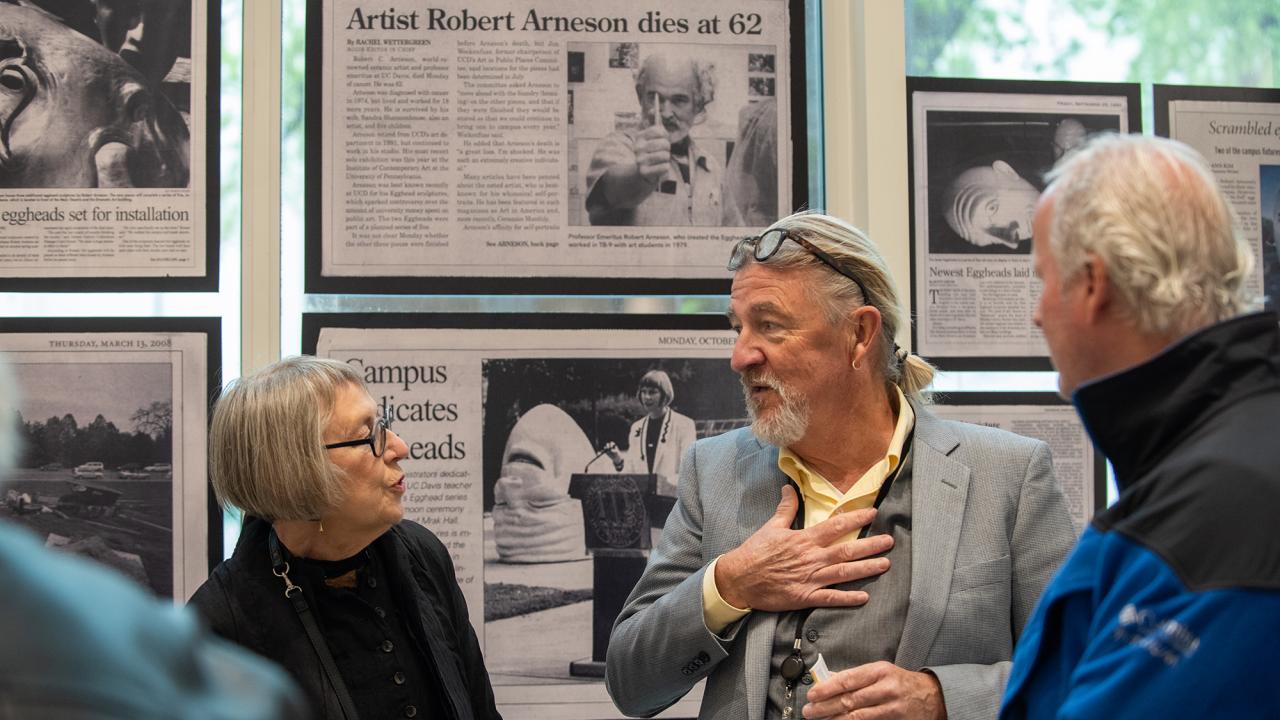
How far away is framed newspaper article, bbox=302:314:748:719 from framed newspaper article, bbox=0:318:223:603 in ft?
1.12

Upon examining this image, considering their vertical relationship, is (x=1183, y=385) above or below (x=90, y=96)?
below

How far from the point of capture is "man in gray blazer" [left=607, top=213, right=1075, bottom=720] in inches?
80.4

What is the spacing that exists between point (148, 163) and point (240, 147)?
8.3 inches

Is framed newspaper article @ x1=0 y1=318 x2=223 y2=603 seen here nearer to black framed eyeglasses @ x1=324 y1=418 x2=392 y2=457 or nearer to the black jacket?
the black jacket

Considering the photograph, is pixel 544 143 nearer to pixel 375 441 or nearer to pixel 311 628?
pixel 375 441

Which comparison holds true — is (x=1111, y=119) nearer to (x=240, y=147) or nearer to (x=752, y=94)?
(x=752, y=94)

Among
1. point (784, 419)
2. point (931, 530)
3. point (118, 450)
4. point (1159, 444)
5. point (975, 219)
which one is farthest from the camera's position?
point (975, 219)

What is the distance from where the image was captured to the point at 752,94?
2961 millimetres

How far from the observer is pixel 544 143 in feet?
9.50

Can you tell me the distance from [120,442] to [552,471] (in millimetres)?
999

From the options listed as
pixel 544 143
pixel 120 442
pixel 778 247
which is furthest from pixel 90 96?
pixel 778 247

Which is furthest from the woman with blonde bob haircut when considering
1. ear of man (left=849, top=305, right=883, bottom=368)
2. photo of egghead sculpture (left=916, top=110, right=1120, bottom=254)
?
photo of egghead sculpture (left=916, top=110, right=1120, bottom=254)

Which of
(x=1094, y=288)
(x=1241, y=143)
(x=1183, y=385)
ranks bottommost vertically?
(x=1183, y=385)

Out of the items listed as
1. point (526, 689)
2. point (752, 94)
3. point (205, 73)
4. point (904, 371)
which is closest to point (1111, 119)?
point (752, 94)
